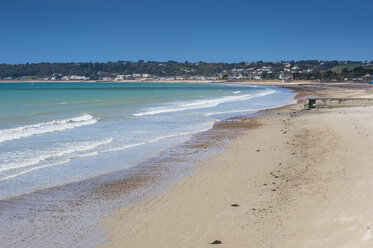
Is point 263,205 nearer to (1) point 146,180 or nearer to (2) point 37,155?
(1) point 146,180

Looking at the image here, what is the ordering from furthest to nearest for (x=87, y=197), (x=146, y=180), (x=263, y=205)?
1. (x=146, y=180)
2. (x=87, y=197)
3. (x=263, y=205)

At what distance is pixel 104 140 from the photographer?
17172 mm

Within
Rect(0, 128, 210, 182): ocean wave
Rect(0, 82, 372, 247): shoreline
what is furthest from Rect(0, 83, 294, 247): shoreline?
Rect(0, 128, 210, 182): ocean wave

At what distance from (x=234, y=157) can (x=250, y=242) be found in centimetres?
700

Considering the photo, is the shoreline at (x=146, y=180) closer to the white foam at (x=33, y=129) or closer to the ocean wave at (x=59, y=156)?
the ocean wave at (x=59, y=156)

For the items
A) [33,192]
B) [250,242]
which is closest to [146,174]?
[33,192]

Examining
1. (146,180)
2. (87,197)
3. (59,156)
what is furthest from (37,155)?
(87,197)

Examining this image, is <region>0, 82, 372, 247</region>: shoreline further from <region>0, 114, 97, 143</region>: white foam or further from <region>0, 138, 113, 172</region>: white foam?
<region>0, 114, 97, 143</region>: white foam

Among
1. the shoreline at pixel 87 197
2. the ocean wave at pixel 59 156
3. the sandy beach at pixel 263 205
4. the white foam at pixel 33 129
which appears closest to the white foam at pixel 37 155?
the ocean wave at pixel 59 156

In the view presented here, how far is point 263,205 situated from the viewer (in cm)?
804

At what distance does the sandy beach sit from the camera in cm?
643

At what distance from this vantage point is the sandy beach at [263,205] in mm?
6428

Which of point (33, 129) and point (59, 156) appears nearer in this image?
point (59, 156)

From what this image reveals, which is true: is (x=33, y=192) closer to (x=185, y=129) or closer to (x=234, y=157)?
(x=234, y=157)
